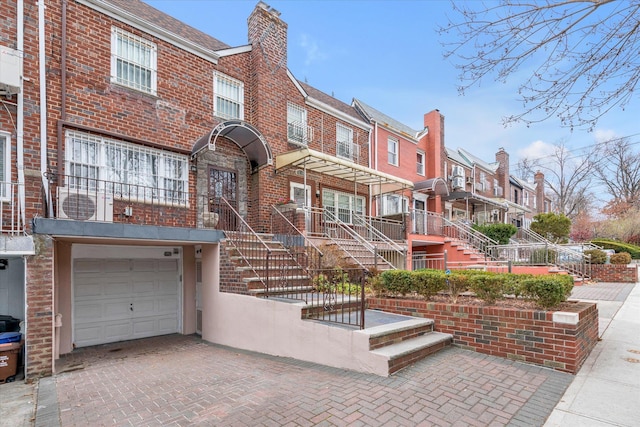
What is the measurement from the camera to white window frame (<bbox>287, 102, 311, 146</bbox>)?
42.0ft

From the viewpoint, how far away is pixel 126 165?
8.96 m

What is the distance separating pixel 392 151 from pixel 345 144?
11.3 ft

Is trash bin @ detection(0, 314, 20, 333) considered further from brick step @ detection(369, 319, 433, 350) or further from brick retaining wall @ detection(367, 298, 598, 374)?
brick retaining wall @ detection(367, 298, 598, 374)

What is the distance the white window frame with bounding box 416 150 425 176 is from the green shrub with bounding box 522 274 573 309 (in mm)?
13968

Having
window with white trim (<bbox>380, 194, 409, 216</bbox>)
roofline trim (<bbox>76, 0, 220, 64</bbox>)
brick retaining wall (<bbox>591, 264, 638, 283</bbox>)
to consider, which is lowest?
brick retaining wall (<bbox>591, 264, 638, 283</bbox>)

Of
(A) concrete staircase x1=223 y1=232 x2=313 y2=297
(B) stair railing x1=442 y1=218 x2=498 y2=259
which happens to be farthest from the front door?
(B) stair railing x1=442 y1=218 x2=498 y2=259

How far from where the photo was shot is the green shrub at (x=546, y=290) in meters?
5.45

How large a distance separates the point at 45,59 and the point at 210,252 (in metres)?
5.45

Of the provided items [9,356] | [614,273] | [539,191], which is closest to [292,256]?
[9,356]

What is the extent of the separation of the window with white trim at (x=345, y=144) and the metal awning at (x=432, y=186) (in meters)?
4.80

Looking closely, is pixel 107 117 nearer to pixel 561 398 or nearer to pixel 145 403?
pixel 145 403

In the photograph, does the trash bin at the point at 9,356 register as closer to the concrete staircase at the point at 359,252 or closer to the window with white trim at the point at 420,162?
the concrete staircase at the point at 359,252

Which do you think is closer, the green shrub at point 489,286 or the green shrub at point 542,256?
the green shrub at point 489,286

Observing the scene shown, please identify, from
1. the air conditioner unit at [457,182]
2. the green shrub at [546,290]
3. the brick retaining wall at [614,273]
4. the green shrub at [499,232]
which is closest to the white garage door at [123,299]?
the green shrub at [546,290]
